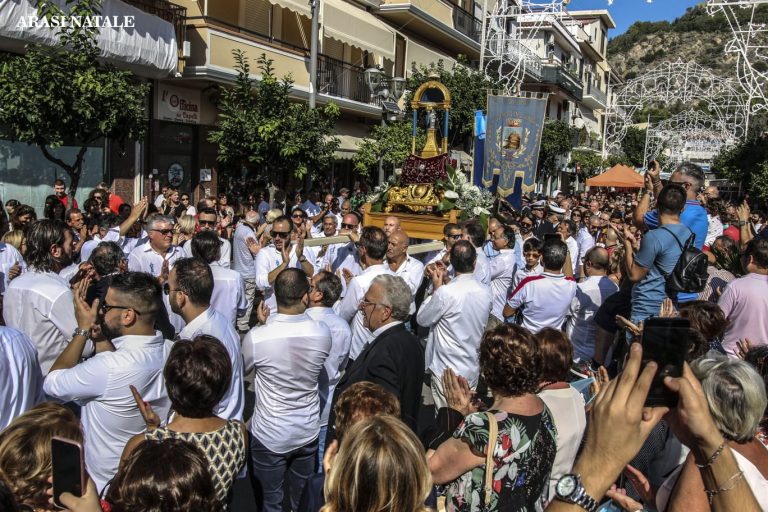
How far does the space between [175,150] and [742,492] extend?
15912 mm

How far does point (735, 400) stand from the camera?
2.23 m

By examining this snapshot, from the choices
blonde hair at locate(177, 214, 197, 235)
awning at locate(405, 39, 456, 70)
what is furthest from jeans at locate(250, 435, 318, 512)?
awning at locate(405, 39, 456, 70)

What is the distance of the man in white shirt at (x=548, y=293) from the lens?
5910mm

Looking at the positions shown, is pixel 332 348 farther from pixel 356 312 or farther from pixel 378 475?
pixel 378 475

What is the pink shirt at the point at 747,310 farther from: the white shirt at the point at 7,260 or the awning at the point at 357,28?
the awning at the point at 357,28

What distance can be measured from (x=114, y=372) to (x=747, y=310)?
4227 mm

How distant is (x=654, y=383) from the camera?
1866 mm

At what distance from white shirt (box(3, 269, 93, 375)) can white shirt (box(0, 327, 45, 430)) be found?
2.73 ft

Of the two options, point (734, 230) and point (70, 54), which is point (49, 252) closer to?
point (70, 54)

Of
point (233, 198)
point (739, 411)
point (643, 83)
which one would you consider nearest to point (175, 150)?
point (233, 198)

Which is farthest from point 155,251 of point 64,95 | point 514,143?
point 514,143

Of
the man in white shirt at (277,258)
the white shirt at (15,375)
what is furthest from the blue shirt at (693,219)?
the white shirt at (15,375)

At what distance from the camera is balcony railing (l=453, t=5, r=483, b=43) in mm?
27984

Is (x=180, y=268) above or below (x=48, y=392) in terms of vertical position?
above
